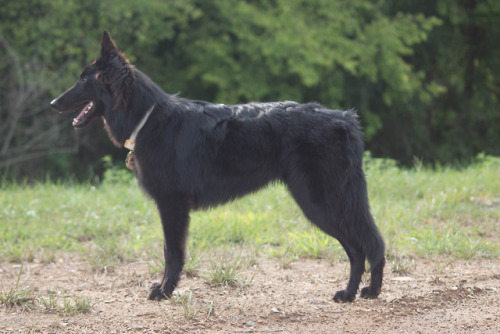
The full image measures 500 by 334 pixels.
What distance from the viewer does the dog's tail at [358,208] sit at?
3.50 m

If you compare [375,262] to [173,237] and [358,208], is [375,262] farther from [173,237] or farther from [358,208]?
[173,237]

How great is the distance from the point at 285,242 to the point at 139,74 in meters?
2.05

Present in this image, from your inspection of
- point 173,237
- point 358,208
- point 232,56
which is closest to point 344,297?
point 358,208

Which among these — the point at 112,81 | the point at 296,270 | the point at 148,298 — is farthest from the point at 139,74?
the point at 296,270

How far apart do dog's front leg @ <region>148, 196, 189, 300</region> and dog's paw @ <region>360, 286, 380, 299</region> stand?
1.30 m

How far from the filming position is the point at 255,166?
370 cm

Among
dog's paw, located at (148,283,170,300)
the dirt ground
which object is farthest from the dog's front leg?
the dirt ground

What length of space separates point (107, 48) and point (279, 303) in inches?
86.3

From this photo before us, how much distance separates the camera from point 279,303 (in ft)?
11.8

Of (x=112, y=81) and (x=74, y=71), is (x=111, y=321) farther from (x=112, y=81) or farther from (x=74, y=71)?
(x=74, y=71)

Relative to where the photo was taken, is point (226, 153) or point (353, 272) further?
point (226, 153)

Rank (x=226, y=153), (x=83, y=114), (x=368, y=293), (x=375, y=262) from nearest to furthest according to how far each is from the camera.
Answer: (x=375, y=262) < (x=368, y=293) < (x=226, y=153) < (x=83, y=114)

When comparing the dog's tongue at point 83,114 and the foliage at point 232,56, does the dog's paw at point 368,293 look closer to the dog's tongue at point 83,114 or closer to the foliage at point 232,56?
the dog's tongue at point 83,114

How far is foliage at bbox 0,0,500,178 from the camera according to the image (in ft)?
37.5
